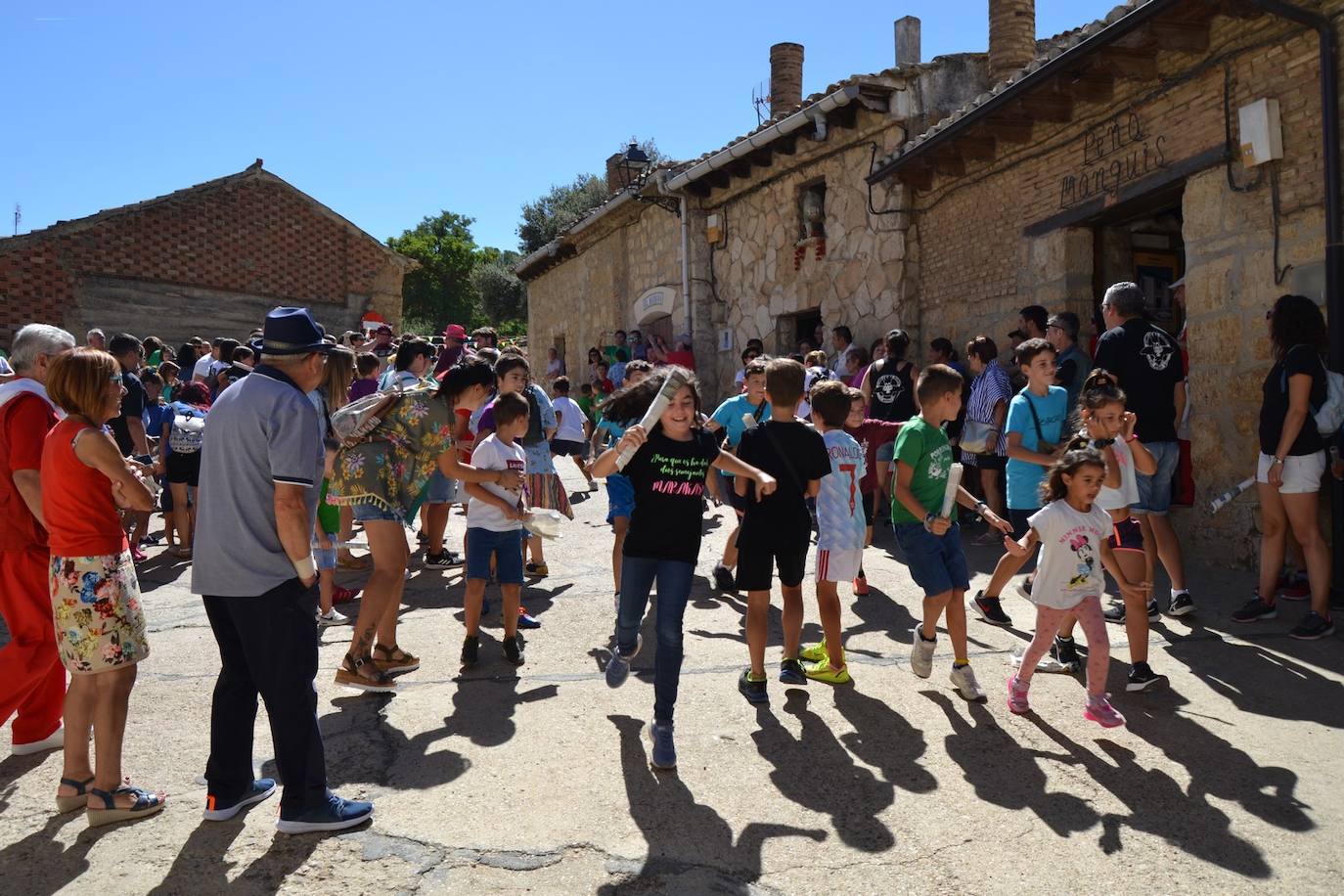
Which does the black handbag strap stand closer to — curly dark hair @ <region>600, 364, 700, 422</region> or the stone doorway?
curly dark hair @ <region>600, 364, 700, 422</region>

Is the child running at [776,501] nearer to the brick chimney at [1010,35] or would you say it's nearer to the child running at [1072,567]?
the child running at [1072,567]

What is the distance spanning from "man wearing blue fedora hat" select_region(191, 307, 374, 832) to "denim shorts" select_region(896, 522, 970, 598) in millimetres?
2647

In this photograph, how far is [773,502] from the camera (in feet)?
14.1

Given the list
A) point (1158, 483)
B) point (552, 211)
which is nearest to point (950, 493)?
point (1158, 483)

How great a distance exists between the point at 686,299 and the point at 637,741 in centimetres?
1155

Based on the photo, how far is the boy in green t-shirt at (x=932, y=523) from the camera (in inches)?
171

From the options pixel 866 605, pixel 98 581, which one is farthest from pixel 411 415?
pixel 866 605

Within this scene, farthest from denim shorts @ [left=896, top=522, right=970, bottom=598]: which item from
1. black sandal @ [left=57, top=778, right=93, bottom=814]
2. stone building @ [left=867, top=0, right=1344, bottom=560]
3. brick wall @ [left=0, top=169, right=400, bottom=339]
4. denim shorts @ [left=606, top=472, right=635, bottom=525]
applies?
brick wall @ [left=0, top=169, right=400, bottom=339]

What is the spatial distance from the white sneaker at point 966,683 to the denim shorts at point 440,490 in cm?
395

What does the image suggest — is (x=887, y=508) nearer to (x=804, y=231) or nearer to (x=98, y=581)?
(x=804, y=231)

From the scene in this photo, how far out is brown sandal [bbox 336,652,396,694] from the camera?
4.43 meters

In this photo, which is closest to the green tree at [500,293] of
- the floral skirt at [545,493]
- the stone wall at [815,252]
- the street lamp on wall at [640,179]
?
the street lamp on wall at [640,179]

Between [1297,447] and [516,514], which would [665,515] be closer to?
[516,514]

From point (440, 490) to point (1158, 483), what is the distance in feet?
15.6
